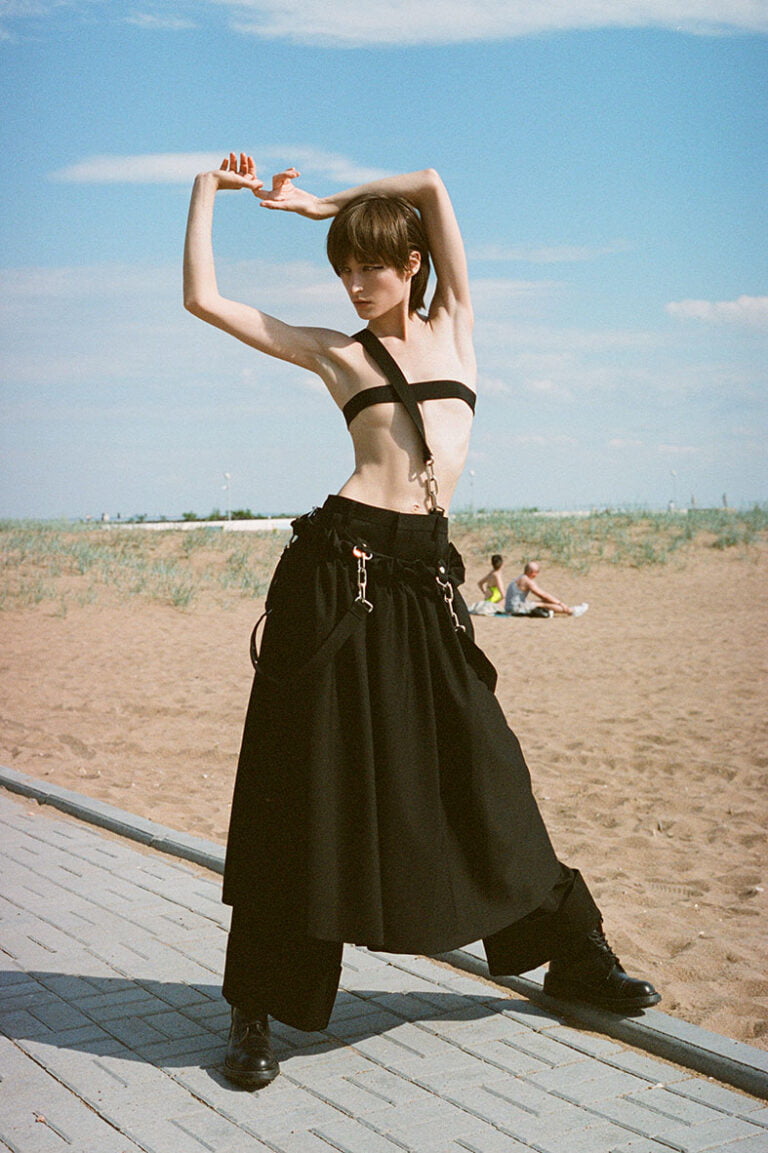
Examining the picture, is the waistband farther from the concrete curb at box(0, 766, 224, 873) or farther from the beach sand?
the concrete curb at box(0, 766, 224, 873)

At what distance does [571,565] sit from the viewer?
2889 cm

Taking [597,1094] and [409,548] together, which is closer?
[597,1094]

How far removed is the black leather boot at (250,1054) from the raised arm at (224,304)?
1.88m

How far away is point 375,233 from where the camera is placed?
3.48 meters

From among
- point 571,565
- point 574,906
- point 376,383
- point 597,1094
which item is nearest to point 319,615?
point 376,383

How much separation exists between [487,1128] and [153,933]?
2.05m

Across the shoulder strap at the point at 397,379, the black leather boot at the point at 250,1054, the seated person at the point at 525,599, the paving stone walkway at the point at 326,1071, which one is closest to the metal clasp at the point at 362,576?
the shoulder strap at the point at 397,379

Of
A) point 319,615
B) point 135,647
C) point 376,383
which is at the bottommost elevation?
point 135,647

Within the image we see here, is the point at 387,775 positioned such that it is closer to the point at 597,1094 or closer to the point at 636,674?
the point at 597,1094

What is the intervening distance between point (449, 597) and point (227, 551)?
96.4 feet

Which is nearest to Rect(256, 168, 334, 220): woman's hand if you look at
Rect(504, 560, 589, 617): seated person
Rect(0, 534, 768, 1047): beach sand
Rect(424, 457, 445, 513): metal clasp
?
Rect(424, 457, 445, 513): metal clasp

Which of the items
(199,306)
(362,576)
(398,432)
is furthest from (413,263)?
(362,576)

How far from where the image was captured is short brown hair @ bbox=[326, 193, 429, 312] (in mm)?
3484

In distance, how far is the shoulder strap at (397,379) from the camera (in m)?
3.53
